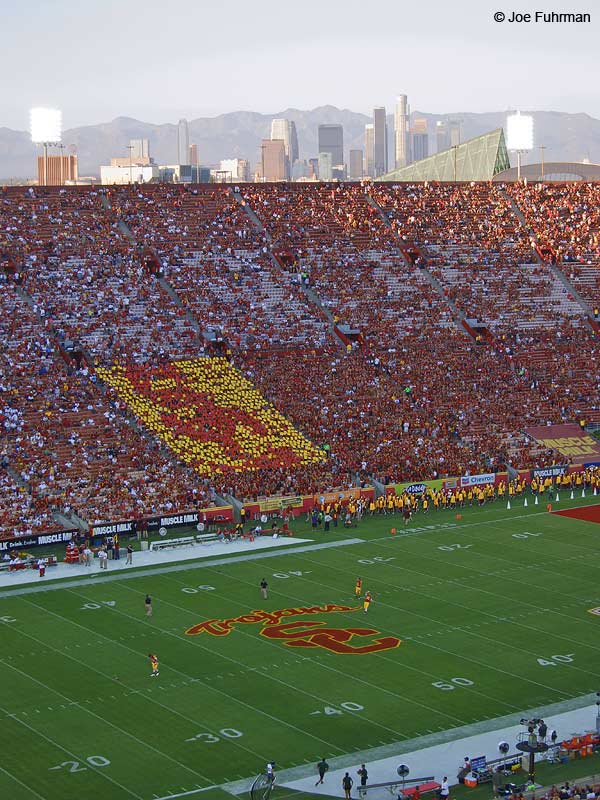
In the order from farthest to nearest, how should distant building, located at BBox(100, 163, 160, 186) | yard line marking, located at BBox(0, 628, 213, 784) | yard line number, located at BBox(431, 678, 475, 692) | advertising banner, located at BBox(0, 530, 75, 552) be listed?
distant building, located at BBox(100, 163, 160, 186), advertising banner, located at BBox(0, 530, 75, 552), yard line number, located at BBox(431, 678, 475, 692), yard line marking, located at BBox(0, 628, 213, 784)

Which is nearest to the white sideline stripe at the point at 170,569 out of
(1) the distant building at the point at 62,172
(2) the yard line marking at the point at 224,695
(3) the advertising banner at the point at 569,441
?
(2) the yard line marking at the point at 224,695

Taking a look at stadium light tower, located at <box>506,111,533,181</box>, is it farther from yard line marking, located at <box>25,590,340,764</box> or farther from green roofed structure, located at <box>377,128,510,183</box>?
yard line marking, located at <box>25,590,340,764</box>

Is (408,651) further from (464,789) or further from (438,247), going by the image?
(438,247)

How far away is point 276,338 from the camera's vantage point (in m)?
60.1

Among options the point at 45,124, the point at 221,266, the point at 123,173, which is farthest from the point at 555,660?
the point at 123,173

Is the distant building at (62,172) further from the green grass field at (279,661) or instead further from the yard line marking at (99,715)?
the yard line marking at (99,715)

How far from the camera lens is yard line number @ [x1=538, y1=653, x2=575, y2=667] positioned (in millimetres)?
31422

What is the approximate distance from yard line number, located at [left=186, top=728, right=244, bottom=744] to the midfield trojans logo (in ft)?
19.0

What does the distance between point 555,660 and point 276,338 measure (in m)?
30.6

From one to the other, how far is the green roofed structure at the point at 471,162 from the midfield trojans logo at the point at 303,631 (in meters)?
59.3

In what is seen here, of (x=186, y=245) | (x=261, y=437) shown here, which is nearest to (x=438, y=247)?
(x=186, y=245)

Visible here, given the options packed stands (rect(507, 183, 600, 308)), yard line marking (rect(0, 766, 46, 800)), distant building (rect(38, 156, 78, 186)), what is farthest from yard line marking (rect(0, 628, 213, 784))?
distant building (rect(38, 156, 78, 186))

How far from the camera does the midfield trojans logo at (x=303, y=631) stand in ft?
108

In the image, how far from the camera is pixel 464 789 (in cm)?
2438
